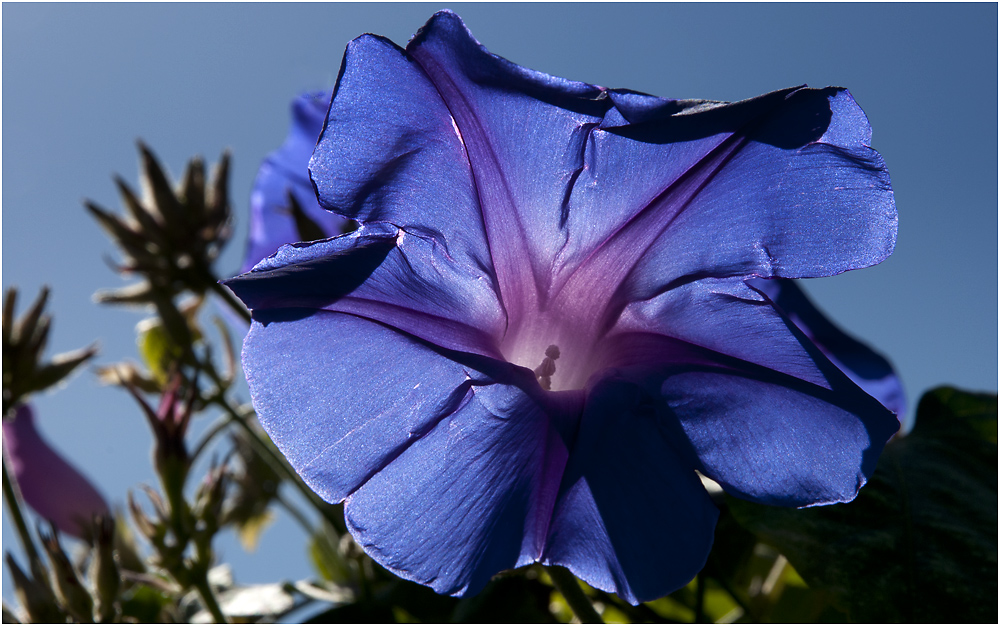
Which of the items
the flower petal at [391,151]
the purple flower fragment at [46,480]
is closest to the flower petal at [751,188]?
the flower petal at [391,151]

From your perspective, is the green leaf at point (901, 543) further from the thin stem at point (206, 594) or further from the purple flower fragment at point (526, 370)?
the thin stem at point (206, 594)

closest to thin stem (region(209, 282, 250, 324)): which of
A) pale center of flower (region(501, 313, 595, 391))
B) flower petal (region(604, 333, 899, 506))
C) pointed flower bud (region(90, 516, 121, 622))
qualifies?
pointed flower bud (region(90, 516, 121, 622))

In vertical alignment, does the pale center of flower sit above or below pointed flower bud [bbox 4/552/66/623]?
above

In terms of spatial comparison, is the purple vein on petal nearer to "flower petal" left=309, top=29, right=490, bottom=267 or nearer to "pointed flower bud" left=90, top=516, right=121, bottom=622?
"flower petal" left=309, top=29, right=490, bottom=267

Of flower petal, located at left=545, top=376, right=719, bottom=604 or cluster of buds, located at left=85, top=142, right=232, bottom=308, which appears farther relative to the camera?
cluster of buds, located at left=85, top=142, right=232, bottom=308

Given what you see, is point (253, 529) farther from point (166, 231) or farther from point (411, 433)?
point (411, 433)

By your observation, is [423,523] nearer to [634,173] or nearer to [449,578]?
[449,578]

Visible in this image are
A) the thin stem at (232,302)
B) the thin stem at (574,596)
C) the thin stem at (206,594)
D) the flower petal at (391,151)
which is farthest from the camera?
the thin stem at (232,302)

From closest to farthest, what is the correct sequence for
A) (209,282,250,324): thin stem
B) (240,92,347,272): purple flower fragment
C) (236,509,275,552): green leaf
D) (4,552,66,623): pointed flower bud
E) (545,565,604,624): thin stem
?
(545,565,604,624): thin stem, (4,552,66,623): pointed flower bud, (209,282,250,324): thin stem, (240,92,347,272): purple flower fragment, (236,509,275,552): green leaf
